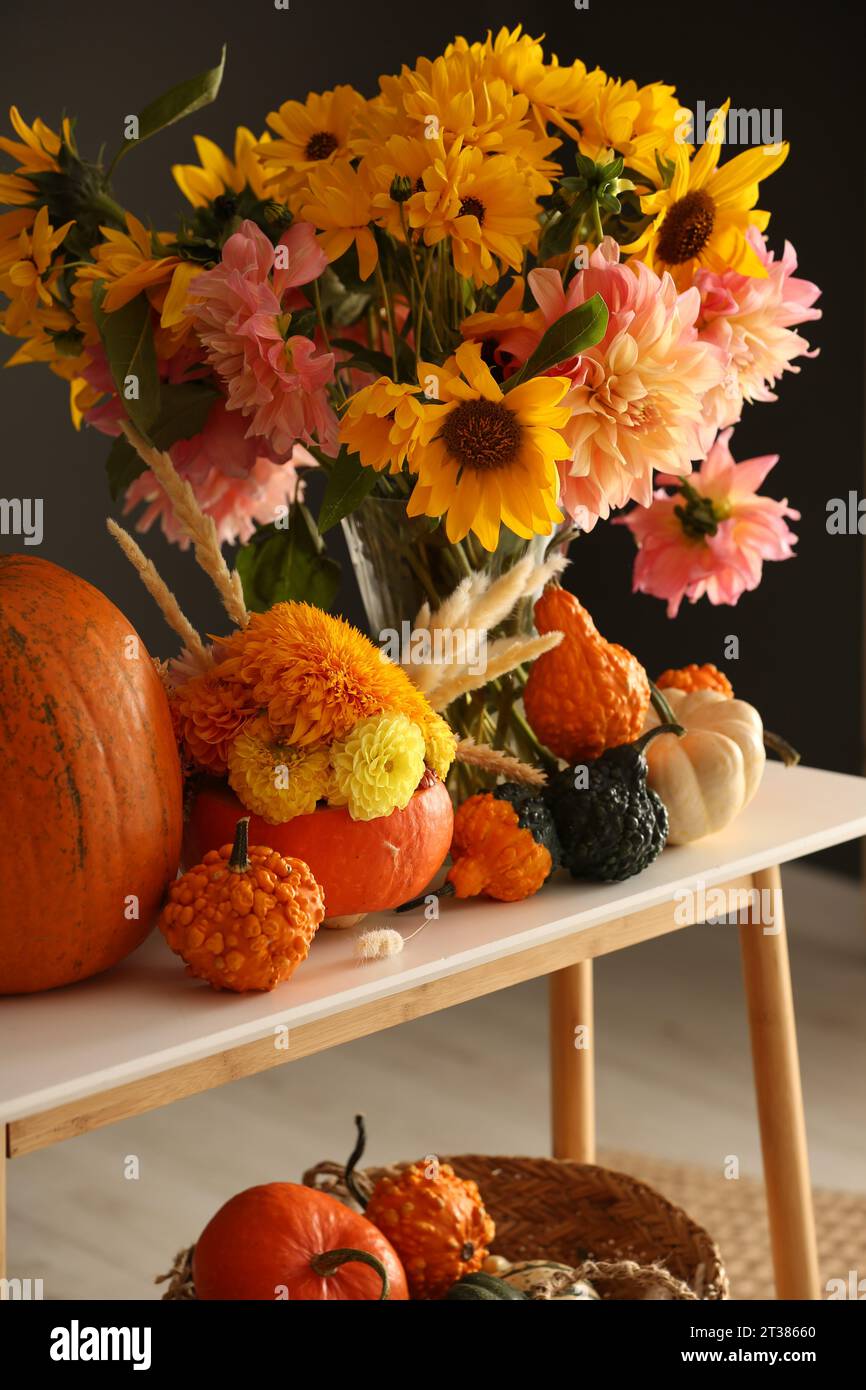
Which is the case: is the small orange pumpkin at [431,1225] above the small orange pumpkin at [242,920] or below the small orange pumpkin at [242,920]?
below

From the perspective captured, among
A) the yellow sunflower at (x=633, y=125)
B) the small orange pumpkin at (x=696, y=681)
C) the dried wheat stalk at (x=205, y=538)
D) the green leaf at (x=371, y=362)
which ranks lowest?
the small orange pumpkin at (x=696, y=681)

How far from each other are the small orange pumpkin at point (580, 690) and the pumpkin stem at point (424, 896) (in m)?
0.15

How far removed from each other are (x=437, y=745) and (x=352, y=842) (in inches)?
3.5

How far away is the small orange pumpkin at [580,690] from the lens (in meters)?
1.12

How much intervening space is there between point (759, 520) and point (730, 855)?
31 centimetres

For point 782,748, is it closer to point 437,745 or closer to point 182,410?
point 437,745

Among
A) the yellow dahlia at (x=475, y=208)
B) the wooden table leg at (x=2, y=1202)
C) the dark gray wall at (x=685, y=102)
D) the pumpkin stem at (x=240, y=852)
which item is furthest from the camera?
the dark gray wall at (x=685, y=102)

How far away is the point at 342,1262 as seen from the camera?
3.77 feet

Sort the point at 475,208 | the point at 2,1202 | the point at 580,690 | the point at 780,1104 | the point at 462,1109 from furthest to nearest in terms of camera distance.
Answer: the point at 462,1109 < the point at 780,1104 < the point at 580,690 < the point at 475,208 < the point at 2,1202

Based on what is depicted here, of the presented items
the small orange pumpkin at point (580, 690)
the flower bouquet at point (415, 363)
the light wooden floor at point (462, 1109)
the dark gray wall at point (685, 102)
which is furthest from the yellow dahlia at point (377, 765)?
the dark gray wall at point (685, 102)

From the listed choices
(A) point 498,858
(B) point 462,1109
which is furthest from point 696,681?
(B) point 462,1109

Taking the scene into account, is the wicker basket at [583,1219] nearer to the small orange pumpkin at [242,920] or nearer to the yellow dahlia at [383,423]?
the small orange pumpkin at [242,920]

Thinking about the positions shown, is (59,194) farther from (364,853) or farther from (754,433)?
(754,433)
